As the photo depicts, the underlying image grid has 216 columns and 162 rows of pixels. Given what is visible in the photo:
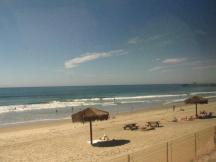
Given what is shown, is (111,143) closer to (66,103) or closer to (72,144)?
(72,144)

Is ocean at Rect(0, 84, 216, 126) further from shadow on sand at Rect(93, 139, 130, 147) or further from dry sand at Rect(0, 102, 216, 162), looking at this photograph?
shadow on sand at Rect(93, 139, 130, 147)

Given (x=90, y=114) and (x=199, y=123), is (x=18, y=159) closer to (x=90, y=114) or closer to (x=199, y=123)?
(x=90, y=114)

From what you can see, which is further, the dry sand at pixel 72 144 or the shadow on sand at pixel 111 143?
the shadow on sand at pixel 111 143

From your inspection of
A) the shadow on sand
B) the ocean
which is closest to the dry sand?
the shadow on sand

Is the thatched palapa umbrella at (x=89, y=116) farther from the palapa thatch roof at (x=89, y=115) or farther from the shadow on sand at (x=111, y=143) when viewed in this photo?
the shadow on sand at (x=111, y=143)

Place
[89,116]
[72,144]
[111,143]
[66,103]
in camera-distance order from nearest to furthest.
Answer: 1. [89,116]
2. [111,143]
3. [72,144]
4. [66,103]

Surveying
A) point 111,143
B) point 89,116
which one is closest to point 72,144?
point 89,116

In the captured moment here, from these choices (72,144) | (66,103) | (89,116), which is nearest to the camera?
(89,116)

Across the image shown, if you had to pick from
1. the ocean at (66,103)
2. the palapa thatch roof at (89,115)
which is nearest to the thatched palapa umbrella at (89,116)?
the palapa thatch roof at (89,115)

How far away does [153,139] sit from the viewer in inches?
592

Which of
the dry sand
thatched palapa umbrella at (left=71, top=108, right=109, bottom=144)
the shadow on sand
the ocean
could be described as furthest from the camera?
the ocean

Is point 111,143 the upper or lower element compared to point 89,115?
lower

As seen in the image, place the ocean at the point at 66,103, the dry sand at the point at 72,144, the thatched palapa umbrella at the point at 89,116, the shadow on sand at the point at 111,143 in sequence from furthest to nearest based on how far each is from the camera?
the ocean at the point at 66,103, the thatched palapa umbrella at the point at 89,116, the shadow on sand at the point at 111,143, the dry sand at the point at 72,144

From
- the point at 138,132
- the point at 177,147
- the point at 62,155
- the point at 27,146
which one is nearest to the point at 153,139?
the point at 138,132
